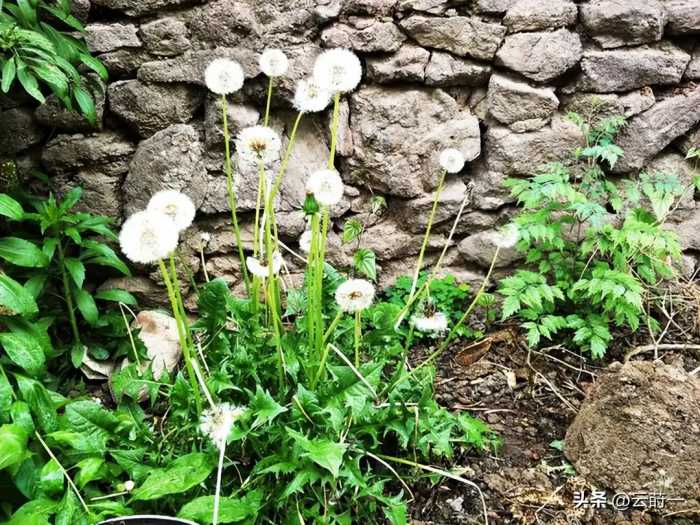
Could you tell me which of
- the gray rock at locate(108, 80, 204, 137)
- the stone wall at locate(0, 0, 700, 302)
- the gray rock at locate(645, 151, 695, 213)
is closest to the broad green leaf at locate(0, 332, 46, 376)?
the stone wall at locate(0, 0, 700, 302)

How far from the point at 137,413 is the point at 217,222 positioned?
3.13 ft

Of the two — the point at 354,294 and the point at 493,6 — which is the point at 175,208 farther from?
the point at 493,6

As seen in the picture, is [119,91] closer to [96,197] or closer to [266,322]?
[96,197]

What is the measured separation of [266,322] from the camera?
1.93 m

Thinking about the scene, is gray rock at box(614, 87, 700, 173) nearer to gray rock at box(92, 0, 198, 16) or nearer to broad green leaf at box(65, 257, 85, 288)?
gray rock at box(92, 0, 198, 16)

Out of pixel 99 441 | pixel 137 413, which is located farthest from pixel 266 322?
pixel 99 441

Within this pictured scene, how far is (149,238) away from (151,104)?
1.34m

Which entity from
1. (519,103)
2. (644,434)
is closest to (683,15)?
(519,103)

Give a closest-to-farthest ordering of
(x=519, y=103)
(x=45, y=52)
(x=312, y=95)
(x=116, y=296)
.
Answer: (x=312, y=95)
(x=45, y=52)
(x=116, y=296)
(x=519, y=103)

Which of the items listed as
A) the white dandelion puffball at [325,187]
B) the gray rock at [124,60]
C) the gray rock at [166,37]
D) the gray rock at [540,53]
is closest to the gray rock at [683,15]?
the gray rock at [540,53]

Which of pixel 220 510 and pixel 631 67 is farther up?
pixel 631 67

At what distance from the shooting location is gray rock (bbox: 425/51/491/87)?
8.11 ft

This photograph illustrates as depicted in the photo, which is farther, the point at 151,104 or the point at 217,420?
the point at 151,104

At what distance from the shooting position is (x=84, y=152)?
2340 mm
